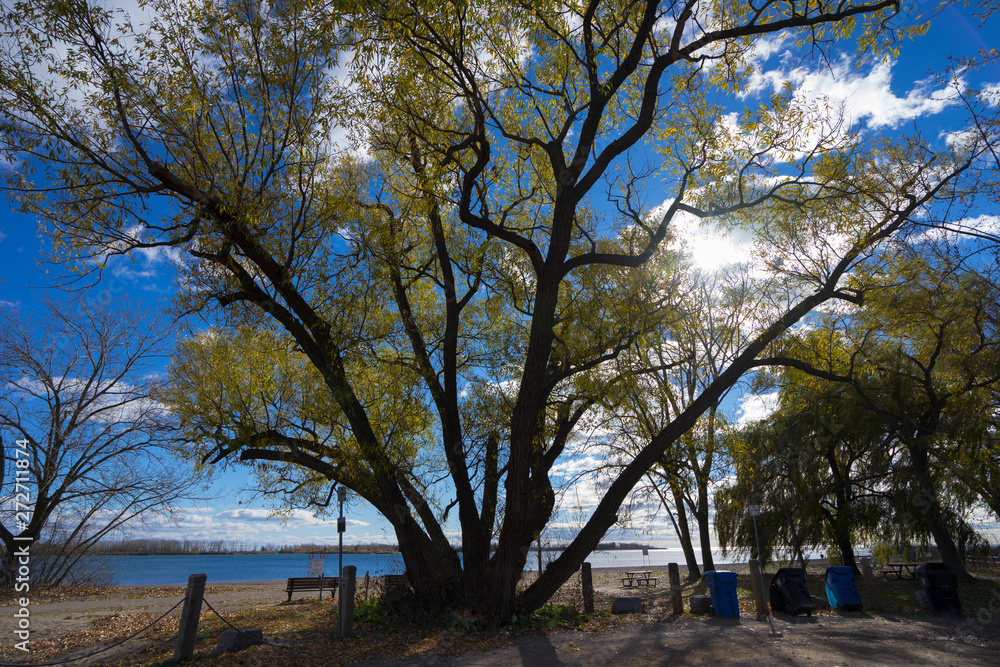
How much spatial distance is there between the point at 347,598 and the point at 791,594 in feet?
28.6

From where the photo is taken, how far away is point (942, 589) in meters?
10.5

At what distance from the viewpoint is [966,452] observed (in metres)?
12.3

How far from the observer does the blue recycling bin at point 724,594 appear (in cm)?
1102

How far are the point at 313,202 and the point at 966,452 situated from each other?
1505 centimetres

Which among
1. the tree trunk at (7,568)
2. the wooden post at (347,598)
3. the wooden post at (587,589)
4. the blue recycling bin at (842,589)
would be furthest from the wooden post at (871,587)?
the tree trunk at (7,568)

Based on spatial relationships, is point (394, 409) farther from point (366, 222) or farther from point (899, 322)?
point (899, 322)

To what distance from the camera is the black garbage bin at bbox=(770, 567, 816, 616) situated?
10.8 metres

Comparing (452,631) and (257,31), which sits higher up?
(257,31)

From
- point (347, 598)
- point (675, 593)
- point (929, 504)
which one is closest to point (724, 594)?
point (675, 593)

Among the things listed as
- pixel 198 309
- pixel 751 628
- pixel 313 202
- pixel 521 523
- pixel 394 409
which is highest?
pixel 313 202

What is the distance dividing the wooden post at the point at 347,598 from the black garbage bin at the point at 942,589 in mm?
10933

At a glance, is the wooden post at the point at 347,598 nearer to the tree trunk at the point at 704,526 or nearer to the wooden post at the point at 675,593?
the wooden post at the point at 675,593

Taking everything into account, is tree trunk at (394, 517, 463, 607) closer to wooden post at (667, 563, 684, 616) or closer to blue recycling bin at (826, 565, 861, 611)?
wooden post at (667, 563, 684, 616)

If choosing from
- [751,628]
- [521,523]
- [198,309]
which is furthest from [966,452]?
[198,309]
